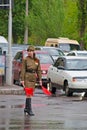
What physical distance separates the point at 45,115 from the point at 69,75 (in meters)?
7.95

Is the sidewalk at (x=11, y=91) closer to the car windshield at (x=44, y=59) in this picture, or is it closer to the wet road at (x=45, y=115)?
the wet road at (x=45, y=115)

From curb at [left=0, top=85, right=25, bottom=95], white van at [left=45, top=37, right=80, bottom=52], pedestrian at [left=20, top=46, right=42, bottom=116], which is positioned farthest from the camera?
white van at [left=45, top=37, right=80, bottom=52]

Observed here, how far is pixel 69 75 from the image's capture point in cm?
2378

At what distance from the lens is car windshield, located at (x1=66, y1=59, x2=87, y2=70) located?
80.6ft

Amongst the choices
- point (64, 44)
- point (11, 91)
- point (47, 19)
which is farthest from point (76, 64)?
point (47, 19)

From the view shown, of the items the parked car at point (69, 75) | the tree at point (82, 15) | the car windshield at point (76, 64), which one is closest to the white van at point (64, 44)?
the tree at point (82, 15)

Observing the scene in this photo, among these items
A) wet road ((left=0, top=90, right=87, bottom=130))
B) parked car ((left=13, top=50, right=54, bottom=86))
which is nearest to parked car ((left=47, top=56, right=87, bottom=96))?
wet road ((left=0, top=90, right=87, bottom=130))

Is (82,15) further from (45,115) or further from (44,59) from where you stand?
(45,115)

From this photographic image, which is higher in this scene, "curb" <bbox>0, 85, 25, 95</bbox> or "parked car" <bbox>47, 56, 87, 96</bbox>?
"parked car" <bbox>47, 56, 87, 96</bbox>

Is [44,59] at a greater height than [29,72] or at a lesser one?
lesser

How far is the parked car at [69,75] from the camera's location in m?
23.6

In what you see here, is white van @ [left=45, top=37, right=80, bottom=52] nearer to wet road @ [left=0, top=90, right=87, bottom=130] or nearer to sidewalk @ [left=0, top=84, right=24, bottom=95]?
sidewalk @ [left=0, top=84, right=24, bottom=95]

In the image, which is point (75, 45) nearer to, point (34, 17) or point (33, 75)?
point (34, 17)

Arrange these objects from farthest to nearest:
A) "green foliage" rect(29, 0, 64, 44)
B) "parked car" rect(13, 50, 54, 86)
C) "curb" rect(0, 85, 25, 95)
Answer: "green foliage" rect(29, 0, 64, 44) < "parked car" rect(13, 50, 54, 86) < "curb" rect(0, 85, 25, 95)
